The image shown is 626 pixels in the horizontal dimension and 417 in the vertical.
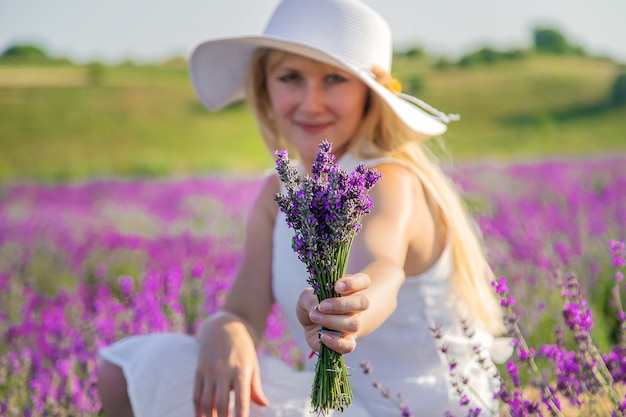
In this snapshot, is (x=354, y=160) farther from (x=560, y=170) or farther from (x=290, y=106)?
(x=560, y=170)

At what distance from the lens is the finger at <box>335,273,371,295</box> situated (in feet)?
4.77

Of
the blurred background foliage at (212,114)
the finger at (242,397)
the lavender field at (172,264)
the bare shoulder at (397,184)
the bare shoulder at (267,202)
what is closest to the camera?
the finger at (242,397)

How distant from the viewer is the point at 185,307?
364 centimetres

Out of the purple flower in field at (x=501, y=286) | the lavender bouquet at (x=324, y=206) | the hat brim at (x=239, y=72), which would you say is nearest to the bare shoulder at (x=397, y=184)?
the hat brim at (x=239, y=72)

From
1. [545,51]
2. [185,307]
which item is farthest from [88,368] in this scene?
[545,51]

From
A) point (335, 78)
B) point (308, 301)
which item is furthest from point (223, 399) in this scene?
point (335, 78)

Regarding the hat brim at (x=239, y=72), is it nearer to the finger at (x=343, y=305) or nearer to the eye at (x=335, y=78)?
the eye at (x=335, y=78)

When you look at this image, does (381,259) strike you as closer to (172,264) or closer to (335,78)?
(335,78)

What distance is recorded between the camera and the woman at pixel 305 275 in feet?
7.16

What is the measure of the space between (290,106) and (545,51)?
2222 centimetres

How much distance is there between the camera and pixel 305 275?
2.45 metres

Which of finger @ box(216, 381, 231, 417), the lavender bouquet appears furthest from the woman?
the lavender bouquet

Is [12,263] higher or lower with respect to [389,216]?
higher

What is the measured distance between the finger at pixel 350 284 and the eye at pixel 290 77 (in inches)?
45.2
